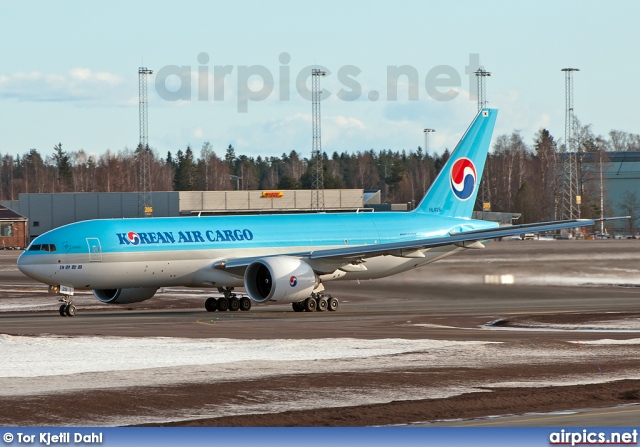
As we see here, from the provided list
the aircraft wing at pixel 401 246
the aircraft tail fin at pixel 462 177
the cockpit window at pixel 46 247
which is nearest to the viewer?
the cockpit window at pixel 46 247

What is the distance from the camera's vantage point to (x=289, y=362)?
991 inches

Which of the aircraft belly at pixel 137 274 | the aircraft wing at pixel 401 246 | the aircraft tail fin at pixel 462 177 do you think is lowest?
the aircraft belly at pixel 137 274

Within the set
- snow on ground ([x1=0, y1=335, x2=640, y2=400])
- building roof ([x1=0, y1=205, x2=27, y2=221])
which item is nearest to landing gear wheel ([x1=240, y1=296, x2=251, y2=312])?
snow on ground ([x1=0, y1=335, x2=640, y2=400])

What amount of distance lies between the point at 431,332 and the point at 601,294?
20.5 meters

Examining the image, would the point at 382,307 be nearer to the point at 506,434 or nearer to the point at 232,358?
the point at 232,358

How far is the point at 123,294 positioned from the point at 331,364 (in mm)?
21001

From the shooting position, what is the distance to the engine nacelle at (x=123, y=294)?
43969 millimetres

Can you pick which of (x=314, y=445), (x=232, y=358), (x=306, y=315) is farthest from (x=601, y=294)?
(x=314, y=445)

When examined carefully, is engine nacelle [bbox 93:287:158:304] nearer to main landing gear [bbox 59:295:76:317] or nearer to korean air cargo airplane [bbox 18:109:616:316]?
korean air cargo airplane [bbox 18:109:616:316]

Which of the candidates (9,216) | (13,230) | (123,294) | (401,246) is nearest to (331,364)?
(401,246)

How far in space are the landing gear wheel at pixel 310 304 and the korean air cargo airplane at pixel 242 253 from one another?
0.04 m

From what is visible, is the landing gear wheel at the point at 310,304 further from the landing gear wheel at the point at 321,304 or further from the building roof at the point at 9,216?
the building roof at the point at 9,216

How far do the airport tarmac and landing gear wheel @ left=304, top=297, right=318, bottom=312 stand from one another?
70 cm

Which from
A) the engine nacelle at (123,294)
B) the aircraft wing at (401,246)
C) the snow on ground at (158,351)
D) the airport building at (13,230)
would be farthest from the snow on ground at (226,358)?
the airport building at (13,230)
